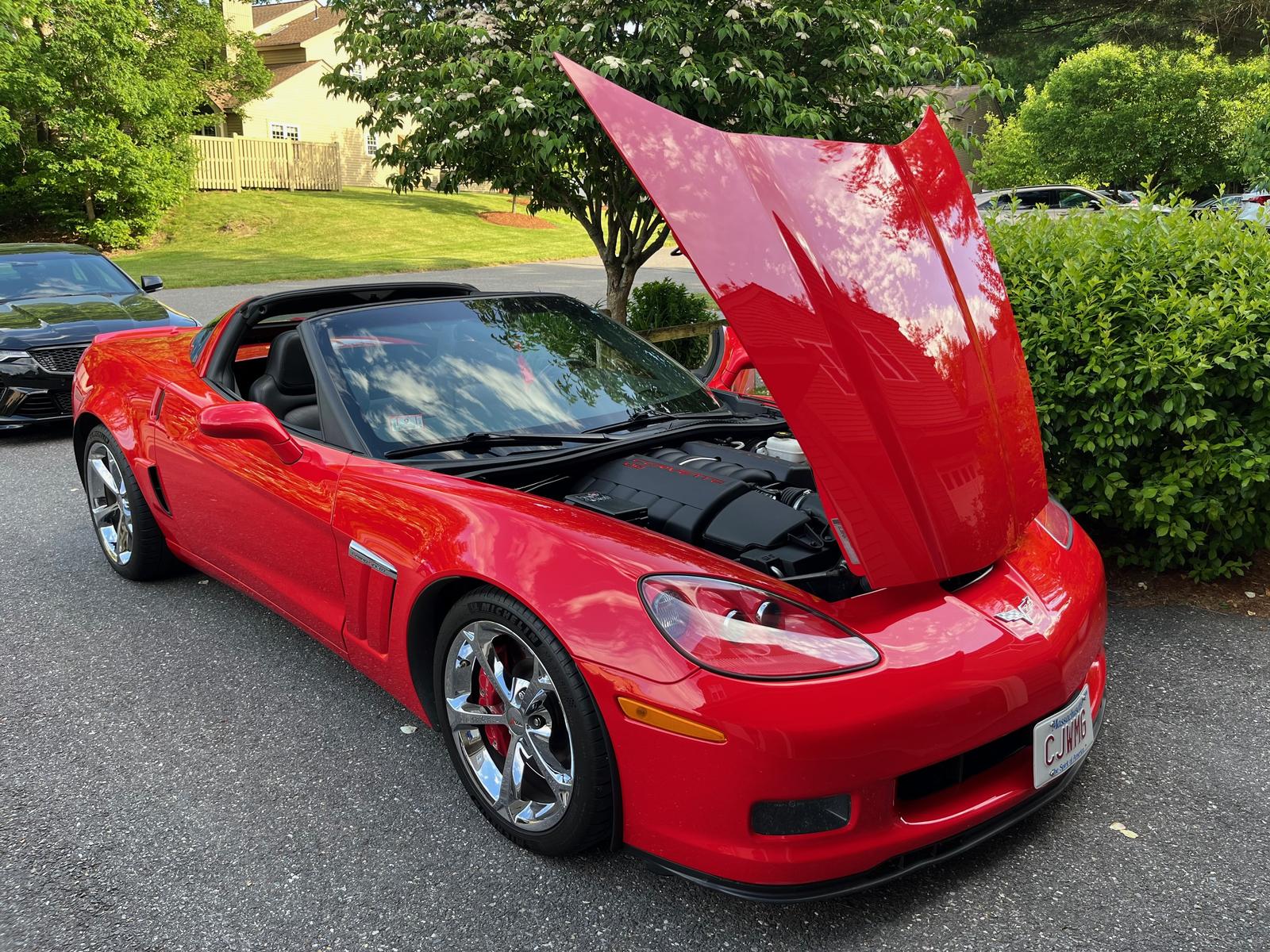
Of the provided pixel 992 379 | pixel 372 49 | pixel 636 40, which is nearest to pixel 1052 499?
pixel 992 379

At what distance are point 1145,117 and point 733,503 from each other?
28.8m

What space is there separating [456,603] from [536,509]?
0.32 m

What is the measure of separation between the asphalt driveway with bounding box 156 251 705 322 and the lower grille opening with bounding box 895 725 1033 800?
1213 cm

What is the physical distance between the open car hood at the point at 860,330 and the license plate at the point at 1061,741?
1.33 ft

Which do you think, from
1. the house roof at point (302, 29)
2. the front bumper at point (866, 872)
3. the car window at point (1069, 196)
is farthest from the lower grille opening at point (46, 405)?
the house roof at point (302, 29)

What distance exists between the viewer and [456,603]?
2531 mm

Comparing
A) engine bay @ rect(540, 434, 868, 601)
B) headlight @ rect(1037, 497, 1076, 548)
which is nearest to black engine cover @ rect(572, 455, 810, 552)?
engine bay @ rect(540, 434, 868, 601)

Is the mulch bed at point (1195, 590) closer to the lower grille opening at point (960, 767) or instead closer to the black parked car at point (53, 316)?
the lower grille opening at point (960, 767)

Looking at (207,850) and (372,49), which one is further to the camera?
(372,49)

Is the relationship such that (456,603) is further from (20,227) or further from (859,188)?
(20,227)

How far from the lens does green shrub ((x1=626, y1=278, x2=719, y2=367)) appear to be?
28.5ft

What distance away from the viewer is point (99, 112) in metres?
22.2

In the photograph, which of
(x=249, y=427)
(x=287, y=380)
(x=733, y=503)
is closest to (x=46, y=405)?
(x=287, y=380)

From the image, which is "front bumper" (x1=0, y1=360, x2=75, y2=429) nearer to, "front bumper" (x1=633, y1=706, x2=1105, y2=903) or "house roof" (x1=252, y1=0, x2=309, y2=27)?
"front bumper" (x1=633, y1=706, x2=1105, y2=903)
